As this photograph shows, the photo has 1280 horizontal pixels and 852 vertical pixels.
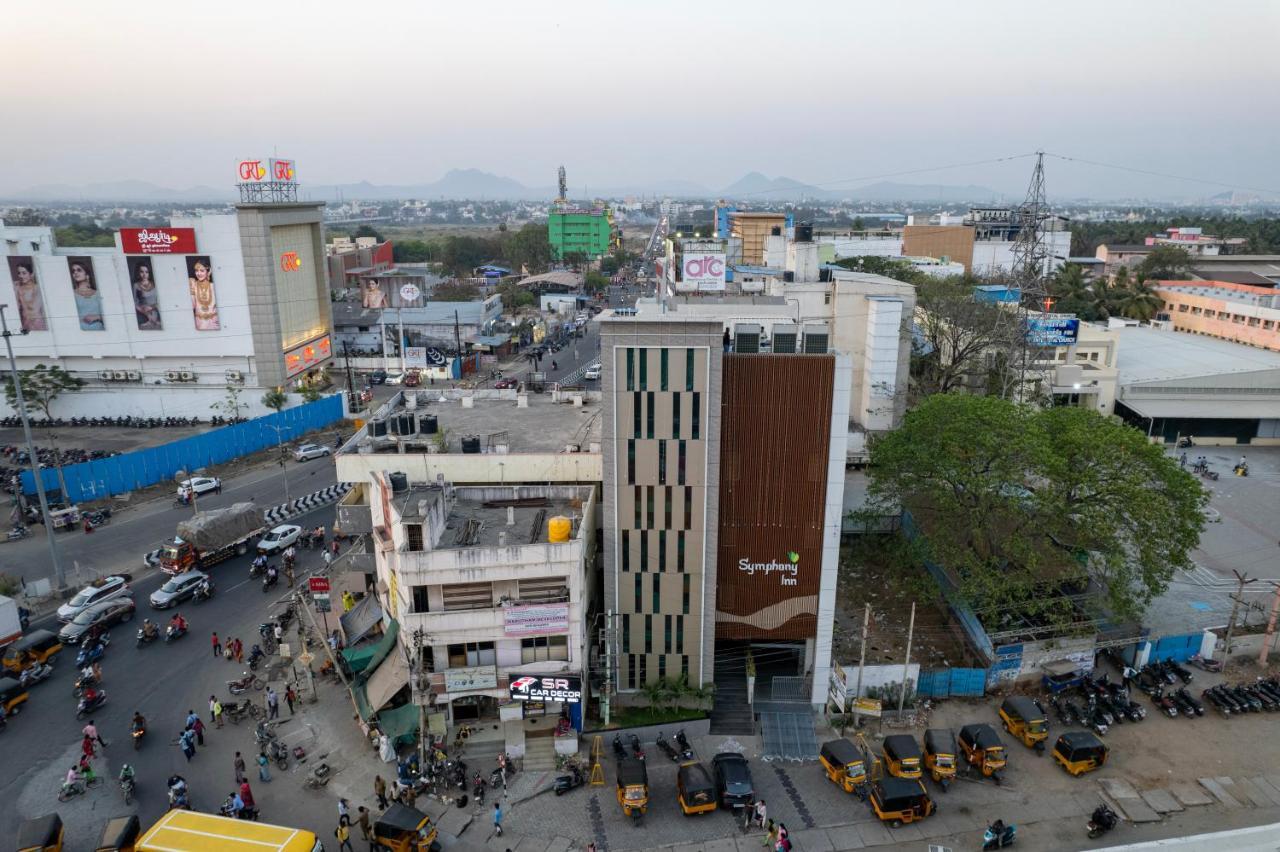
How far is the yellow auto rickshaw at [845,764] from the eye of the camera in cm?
2805

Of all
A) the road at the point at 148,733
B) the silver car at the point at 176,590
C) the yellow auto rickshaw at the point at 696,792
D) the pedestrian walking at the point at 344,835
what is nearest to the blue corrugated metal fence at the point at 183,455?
the road at the point at 148,733

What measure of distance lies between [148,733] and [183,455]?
32997 millimetres

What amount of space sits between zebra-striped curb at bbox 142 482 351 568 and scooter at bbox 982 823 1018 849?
3864 centimetres

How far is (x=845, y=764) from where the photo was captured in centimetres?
2800

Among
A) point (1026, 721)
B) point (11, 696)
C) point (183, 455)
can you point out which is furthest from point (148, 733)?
→ point (1026, 721)

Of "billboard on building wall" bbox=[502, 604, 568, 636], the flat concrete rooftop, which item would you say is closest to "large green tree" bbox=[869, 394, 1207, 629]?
the flat concrete rooftop

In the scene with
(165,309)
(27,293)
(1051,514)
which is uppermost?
(27,293)

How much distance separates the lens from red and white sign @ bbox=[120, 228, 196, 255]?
73.4 metres

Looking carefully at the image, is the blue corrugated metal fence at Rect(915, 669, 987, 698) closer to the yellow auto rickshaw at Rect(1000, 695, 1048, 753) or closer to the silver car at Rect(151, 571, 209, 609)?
the yellow auto rickshaw at Rect(1000, 695, 1048, 753)

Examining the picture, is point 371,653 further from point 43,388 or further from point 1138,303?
point 1138,303

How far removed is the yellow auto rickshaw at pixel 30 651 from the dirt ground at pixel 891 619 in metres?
37.1

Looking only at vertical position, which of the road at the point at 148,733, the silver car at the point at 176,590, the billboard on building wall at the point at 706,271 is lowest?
the road at the point at 148,733

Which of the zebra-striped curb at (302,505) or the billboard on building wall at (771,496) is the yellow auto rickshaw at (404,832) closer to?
the billboard on building wall at (771,496)

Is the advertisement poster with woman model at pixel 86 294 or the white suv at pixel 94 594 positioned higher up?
the advertisement poster with woman model at pixel 86 294
